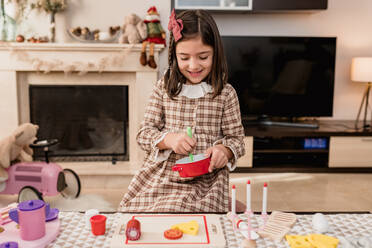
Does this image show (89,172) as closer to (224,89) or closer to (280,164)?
(280,164)

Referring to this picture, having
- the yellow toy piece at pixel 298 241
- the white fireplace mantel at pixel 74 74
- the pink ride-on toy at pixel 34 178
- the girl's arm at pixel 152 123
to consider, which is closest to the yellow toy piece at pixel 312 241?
the yellow toy piece at pixel 298 241

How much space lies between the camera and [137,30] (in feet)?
10.1

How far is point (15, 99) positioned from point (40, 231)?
238cm

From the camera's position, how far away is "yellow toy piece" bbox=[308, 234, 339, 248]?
0.95 meters

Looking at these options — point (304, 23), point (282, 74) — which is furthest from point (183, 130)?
point (304, 23)

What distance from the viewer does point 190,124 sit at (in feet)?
4.78

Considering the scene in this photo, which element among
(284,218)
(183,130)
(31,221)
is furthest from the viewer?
(183,130)

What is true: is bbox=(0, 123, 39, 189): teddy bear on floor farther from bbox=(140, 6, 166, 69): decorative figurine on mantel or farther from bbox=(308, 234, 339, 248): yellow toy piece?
bbox=(308, 234, 339, 248): yellow toy piece

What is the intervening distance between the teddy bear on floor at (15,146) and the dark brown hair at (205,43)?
1.35 meters

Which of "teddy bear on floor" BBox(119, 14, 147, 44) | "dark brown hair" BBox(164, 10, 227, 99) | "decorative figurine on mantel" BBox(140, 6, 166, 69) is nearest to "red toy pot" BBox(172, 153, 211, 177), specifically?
"dark brown hair" BBox(164, 10, 227, 99)

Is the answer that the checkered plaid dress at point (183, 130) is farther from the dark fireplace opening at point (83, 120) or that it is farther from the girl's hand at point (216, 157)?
the dark fireplace opening at point (83, 120)

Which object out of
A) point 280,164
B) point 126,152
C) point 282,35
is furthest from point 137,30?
point 280,164

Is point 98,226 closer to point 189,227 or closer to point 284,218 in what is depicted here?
point 189,227

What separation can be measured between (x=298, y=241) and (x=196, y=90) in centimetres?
71
